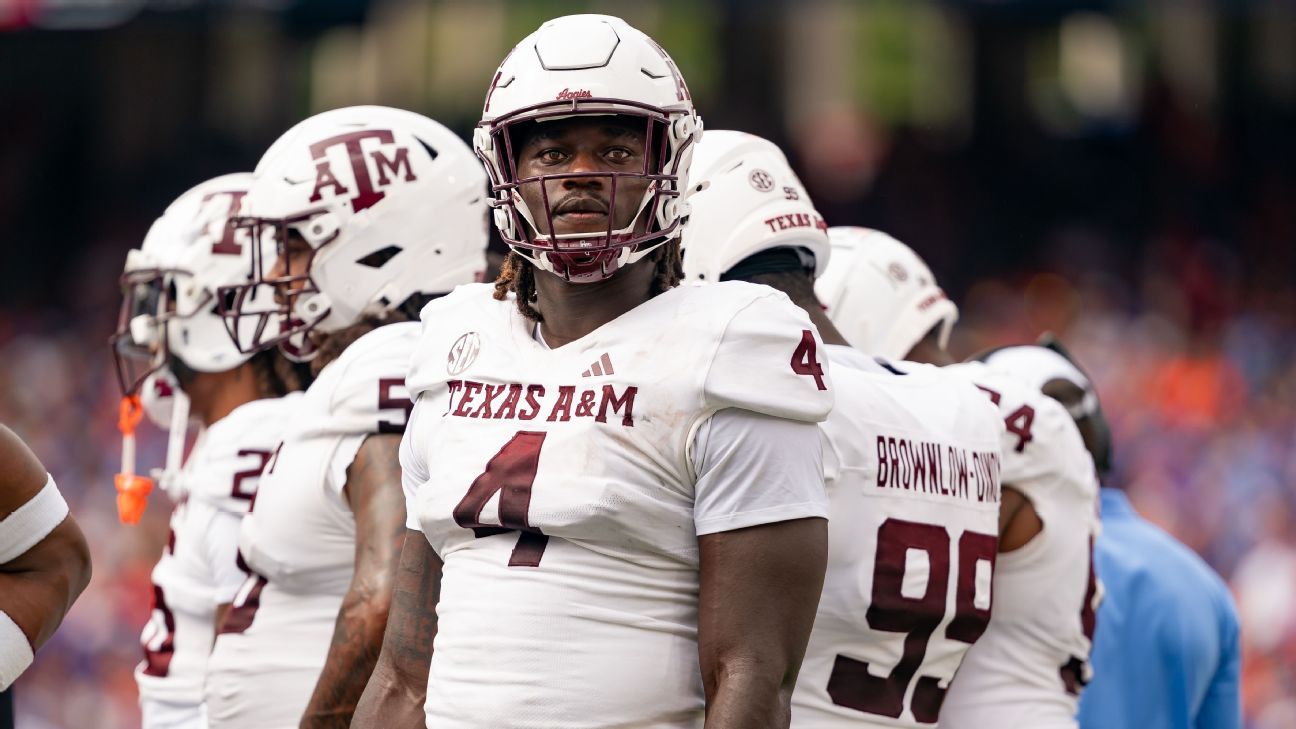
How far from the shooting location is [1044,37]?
58.6 feet

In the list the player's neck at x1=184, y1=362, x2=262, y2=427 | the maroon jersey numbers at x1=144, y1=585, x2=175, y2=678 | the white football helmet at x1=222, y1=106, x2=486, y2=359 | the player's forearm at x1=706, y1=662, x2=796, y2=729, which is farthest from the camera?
the player's neck at x1=184, y1=362, x2=262, y2=427

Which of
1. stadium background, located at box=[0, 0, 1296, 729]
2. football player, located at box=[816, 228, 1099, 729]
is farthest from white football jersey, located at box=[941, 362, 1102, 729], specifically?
stadium background, located at box=[0, 0, 1296, 729]

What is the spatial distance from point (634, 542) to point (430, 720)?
440mm

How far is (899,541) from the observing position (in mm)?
3139

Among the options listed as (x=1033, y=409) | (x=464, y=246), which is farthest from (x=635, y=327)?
(x=464, y=246)

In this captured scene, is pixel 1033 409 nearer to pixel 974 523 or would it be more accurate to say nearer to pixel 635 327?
pixel 974 523

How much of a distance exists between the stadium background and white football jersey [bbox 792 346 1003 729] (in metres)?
7.70

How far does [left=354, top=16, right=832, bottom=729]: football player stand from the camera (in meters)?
2.58

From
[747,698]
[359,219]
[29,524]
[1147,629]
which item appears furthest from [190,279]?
[1147,629]

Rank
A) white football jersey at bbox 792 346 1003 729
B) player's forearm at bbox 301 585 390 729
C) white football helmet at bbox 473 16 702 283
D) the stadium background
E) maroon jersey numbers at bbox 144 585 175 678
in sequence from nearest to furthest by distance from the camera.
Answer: white football helmet at bbox 473 16 702 283, white football jersey at bbox 792 346 1003 729, player's forearm at bbox 301 585 390 729, maroon jersey numbers at bbox 144 585 175 678, the stadium background

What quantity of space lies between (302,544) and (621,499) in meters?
1.23

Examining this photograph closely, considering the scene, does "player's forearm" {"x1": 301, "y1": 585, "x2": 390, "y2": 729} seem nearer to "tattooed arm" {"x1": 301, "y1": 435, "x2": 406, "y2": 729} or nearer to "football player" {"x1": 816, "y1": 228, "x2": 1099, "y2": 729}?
"tattooed arm" {"x1": 301, "y1": 435, "x2": 406, "y2": 729}

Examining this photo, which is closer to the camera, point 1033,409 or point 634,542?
Result: point 634,542

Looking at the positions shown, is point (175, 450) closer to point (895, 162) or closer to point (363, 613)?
point (363, 613)
